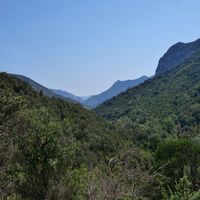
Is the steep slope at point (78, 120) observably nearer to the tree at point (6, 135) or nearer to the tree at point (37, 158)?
the tree at point (6, 135)

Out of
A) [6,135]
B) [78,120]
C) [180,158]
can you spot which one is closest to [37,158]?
[6,135]

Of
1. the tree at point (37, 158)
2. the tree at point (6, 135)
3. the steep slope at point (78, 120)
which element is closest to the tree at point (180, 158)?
the steep slope at point (78, 120)

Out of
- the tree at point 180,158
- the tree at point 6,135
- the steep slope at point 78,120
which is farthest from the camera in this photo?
the steep slope at point 78,120

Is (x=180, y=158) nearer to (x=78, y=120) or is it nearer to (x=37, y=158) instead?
(x=37, y=158)

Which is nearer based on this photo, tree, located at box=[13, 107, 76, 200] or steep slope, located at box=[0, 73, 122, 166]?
tree, located at box=[13, 107, 76, 200]

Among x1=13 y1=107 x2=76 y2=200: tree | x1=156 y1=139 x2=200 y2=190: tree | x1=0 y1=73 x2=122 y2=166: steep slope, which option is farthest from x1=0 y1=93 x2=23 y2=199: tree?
x1=0 y1=73 x2=122 y2=166: steep slope

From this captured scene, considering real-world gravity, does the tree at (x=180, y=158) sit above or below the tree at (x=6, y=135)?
below

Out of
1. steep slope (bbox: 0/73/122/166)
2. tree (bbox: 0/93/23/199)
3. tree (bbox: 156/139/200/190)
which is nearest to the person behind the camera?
tree (bbox: 0/93/23/199)

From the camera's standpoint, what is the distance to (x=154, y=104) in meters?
198

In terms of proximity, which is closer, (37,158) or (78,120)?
(37,158)

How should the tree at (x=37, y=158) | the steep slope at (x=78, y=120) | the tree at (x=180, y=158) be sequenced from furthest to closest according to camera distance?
the steep slope at (x=78, y=120)
the tree at (x=180, y=158)
the tree at (x=37, y=158)

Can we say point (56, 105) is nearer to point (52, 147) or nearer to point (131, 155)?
point (52, 147)

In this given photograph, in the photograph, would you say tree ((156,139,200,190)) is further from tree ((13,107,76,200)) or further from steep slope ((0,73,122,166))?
tree ((13,107,76,200))

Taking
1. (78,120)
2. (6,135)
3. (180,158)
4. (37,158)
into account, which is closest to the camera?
(6,135)
